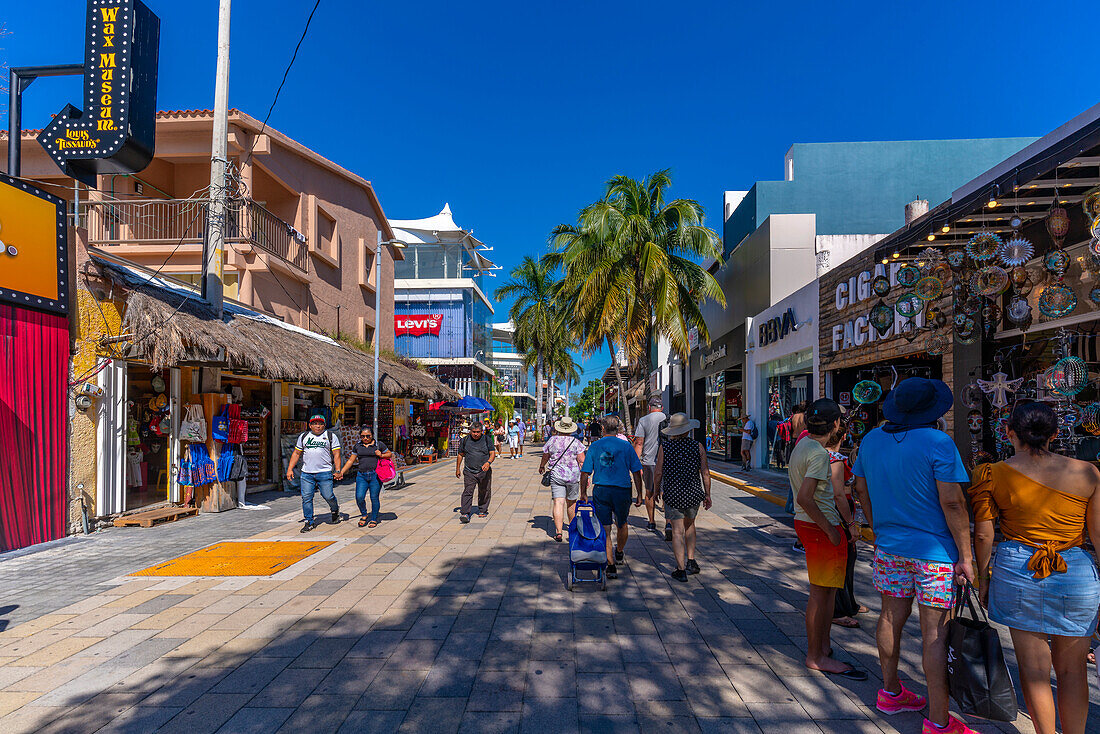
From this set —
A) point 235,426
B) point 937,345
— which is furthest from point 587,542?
point 235,426

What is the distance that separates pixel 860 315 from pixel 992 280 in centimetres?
473

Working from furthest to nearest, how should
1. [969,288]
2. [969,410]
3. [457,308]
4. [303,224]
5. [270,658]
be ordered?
1. [457,308]
2. [303,224]
3. [969,410]
4. [969,288]
5. [270,658]

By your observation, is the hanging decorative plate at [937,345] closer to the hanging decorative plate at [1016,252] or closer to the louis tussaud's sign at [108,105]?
the hanging decorative plate at [1016,252]

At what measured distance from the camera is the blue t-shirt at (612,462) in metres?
6.09

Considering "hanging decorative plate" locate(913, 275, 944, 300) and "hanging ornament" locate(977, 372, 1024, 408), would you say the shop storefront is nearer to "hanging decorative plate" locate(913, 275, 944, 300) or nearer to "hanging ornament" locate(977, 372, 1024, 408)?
"hanging decorative plate" locate(913, 275, 944, 300)

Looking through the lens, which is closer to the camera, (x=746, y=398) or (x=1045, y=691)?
(x=1045, y=691)

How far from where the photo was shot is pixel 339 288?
20469mm

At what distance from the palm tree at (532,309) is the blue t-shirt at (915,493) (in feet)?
103

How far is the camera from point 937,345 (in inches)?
369

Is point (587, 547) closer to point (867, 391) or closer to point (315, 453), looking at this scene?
point (315, 453)

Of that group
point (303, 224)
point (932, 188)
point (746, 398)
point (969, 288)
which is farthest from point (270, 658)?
point (932, 188)

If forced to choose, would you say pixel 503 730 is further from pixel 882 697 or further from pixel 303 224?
pixel 303 224

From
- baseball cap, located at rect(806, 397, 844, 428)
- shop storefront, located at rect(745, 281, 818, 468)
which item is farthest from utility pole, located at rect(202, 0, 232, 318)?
shop storefront, located at rect(745, 281, 818, 468)

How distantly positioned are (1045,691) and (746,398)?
55.8ft
